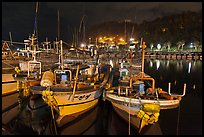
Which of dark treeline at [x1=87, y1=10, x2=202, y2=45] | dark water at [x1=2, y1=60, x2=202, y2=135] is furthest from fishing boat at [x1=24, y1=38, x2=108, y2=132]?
dark treeline at [x1=87, y1=10, x2=202, y2=45]

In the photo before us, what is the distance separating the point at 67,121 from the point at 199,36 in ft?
325

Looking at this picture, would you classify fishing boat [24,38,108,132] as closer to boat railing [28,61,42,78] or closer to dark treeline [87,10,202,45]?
boat railing [28,61,42,78]

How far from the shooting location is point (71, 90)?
472 inches

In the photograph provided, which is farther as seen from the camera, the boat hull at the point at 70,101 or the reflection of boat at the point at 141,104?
the boat hull at the point at 70,101

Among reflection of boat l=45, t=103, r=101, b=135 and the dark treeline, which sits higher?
the dark treeline

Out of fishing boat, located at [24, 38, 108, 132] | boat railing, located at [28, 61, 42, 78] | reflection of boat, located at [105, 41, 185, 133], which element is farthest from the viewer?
boat railing, located at [28, 61, 42, 78]

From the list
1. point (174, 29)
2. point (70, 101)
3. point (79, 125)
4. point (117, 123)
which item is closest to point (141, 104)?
point (117, 123)

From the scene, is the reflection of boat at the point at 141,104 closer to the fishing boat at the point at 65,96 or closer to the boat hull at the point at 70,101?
the boat hull at the point at 70,101

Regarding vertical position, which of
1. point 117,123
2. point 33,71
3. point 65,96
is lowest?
point 117,123

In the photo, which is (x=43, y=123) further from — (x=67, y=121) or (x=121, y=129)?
(x=121, y=129)

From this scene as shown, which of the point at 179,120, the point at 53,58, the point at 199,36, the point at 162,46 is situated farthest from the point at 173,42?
the point at 179,120

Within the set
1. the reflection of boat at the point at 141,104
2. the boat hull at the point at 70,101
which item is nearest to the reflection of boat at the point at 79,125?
the boat hull at the point at 70,101

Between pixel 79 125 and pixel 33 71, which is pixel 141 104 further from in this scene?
pixel 33 71

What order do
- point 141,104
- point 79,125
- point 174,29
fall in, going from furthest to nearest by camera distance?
point 174,29 → point 79,125 → point 141,104
